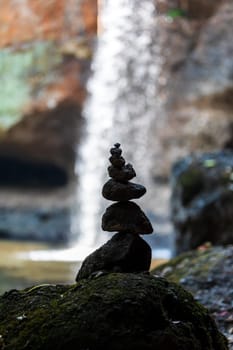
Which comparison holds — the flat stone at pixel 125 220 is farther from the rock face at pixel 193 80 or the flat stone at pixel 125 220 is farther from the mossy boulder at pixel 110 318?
the rock face at pixel 193 80

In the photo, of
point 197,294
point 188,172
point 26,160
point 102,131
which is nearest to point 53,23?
point 102,131

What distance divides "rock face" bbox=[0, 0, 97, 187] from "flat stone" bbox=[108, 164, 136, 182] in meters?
17.0

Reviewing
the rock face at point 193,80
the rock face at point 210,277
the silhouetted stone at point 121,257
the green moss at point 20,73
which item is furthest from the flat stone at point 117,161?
the green moss at point 20,73

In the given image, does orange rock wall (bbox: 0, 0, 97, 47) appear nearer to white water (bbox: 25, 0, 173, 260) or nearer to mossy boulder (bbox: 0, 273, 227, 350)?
white water (bbox: 25, 0, 173, 260)

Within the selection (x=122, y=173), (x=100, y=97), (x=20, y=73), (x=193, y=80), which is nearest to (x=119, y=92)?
(x=100, y=97)

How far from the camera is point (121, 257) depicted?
10.3 feet

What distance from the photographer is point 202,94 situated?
57.3 ft

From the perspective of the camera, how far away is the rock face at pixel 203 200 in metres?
7.98

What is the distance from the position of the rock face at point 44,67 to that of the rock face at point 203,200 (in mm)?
11283

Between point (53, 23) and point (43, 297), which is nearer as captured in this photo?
point (43, 297)

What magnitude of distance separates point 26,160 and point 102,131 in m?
4.64

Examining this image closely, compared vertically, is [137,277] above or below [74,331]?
above

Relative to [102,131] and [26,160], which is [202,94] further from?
[26,160]

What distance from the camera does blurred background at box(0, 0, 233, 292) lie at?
17.8 meters
